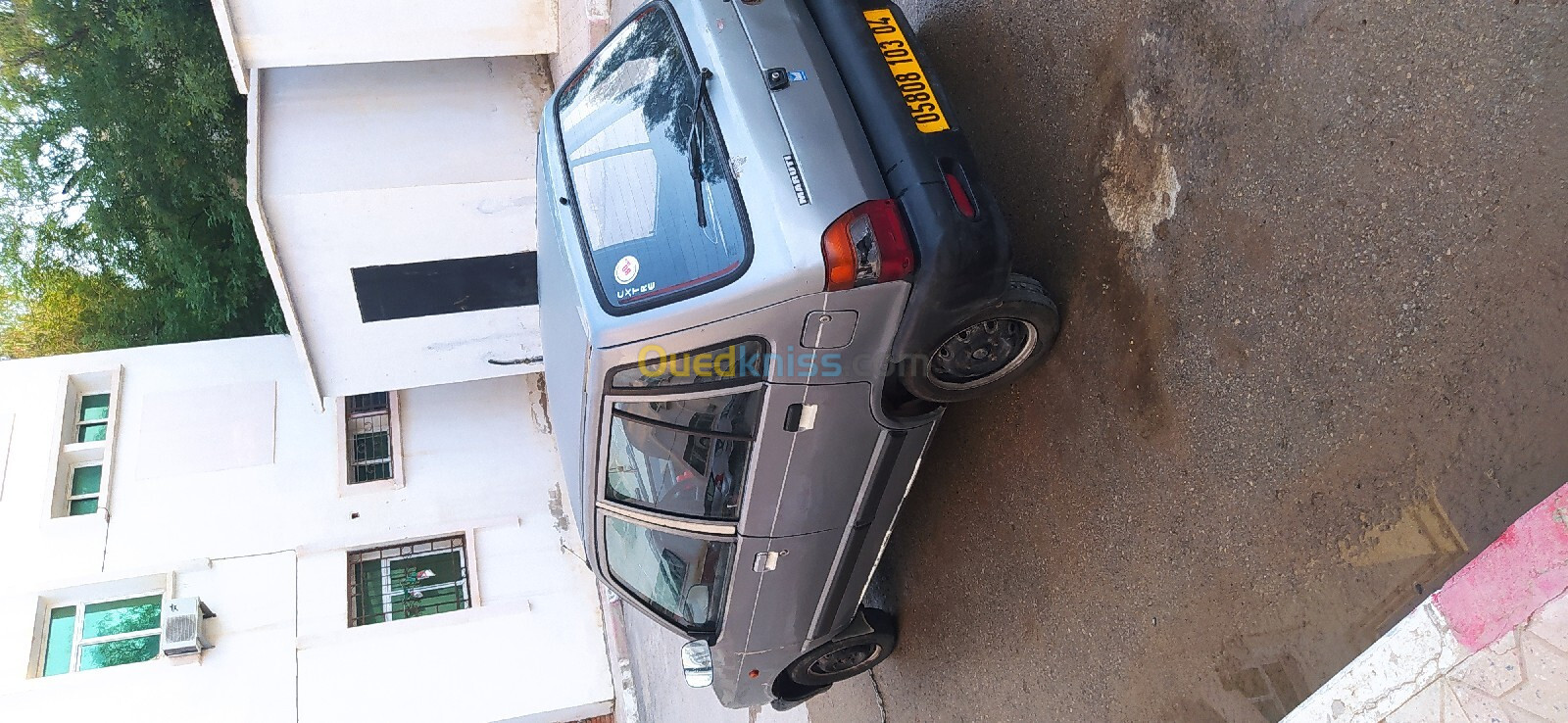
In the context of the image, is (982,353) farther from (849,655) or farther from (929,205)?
(849,655)

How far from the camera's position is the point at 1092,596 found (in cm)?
439

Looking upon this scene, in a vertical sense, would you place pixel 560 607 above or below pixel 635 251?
below

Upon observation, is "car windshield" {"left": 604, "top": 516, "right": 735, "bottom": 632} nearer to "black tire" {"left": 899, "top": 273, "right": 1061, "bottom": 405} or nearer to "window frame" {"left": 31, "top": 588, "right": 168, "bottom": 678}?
"black tire" {"left": 899, "top": 273, "right": 1061, "bottom": 405}

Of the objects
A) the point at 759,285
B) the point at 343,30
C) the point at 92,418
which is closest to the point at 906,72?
the point at 759,285

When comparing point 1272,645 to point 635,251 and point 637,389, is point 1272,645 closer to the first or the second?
point 637,389

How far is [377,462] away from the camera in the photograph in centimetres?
1184

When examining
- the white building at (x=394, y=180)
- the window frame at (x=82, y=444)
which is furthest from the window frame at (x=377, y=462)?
the window frame at (x=82, y=444)

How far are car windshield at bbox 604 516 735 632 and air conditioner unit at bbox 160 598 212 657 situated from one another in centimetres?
709

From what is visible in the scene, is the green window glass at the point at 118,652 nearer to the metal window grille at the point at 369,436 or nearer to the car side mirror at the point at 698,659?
the metal window grille at the point at 369,436

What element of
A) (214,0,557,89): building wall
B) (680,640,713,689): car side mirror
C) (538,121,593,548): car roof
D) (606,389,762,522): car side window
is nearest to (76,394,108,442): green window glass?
(214,0,557,89): building wall

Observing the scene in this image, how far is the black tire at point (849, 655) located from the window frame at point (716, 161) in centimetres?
299

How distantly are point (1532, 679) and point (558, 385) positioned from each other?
3875mm

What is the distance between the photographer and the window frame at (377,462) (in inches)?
446

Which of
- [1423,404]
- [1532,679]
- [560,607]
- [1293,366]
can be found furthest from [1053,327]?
[560,607]
